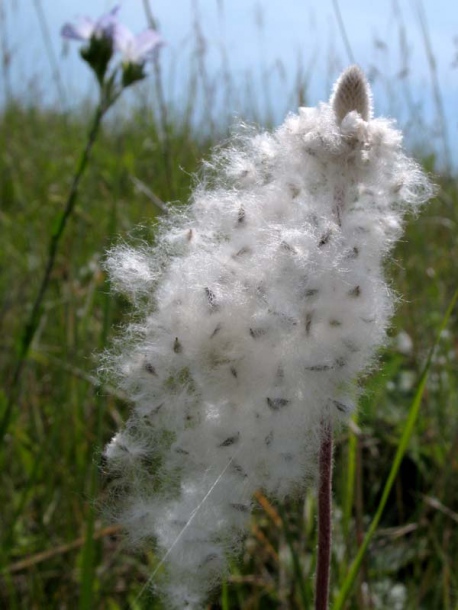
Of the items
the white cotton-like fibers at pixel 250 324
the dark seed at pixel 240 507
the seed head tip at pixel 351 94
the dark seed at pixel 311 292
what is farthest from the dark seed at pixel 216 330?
the seed head tip at pixel 351 94

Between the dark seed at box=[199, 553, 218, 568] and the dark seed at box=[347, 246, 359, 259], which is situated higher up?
the dark seed at box=[347, 246, 359, 259]

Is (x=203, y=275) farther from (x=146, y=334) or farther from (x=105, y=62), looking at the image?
(x=105, y=62)

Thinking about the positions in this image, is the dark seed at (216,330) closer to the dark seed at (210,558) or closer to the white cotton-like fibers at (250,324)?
the white cotton-like fibers at (250,324)

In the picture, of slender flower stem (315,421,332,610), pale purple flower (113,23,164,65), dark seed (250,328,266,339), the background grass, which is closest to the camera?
dark seed (250,328,266,339)

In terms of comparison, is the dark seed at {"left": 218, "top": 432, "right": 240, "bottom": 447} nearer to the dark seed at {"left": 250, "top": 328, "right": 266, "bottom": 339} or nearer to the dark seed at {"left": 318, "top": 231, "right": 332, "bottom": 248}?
the dark seed at {"left": 250, "top": 328, "right": 266, "bottom": 339}

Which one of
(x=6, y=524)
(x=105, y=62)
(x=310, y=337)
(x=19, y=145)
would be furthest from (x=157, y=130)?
(x=310, y=337)

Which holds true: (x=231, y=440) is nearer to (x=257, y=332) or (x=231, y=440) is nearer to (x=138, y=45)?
(x=257, y=332)

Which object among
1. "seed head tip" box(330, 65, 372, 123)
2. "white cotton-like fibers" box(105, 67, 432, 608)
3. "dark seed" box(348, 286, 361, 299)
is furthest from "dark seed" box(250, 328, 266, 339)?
"seed head tip" box(330, 65, 372, 123)
